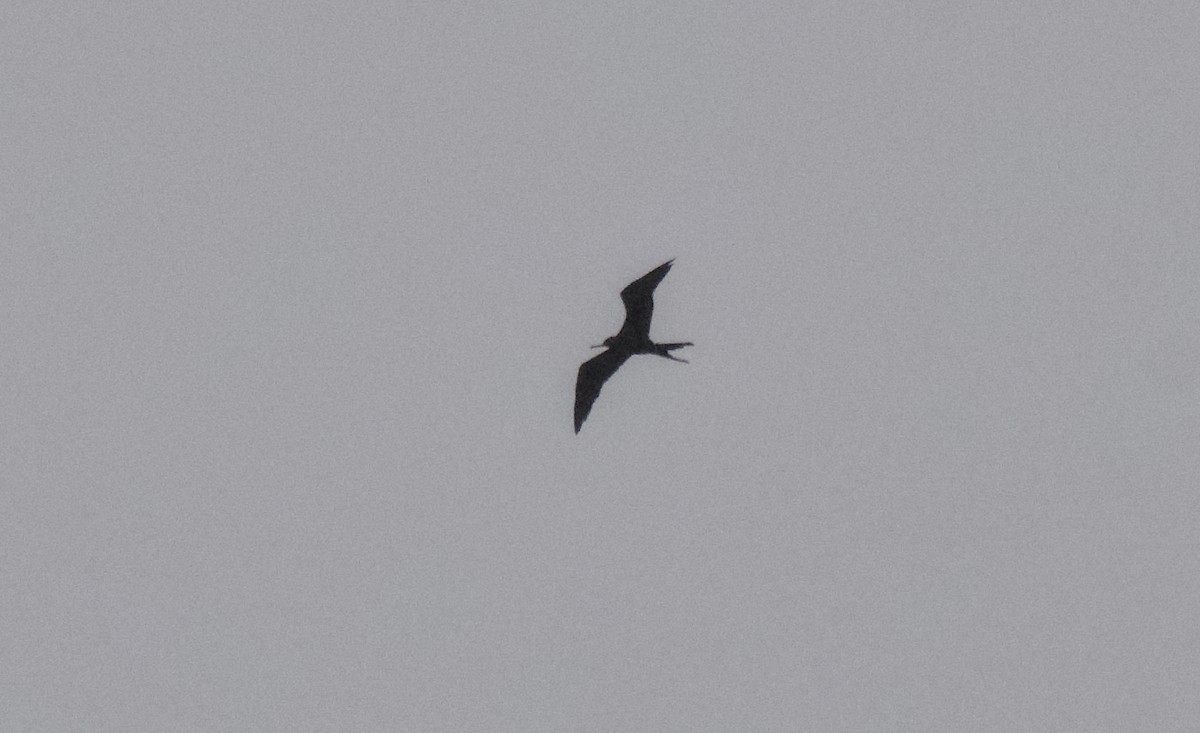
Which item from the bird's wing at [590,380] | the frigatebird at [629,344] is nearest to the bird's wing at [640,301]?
the frigatebird at [629,344]

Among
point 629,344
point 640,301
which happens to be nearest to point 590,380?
point 629,344

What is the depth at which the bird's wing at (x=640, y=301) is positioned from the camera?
2353 cm

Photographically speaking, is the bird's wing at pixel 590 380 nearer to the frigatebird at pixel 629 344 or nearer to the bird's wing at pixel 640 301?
the frigatebird at pixel 629 344

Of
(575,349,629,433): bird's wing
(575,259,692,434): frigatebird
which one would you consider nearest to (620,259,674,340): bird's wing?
(575,259,692,434): frigatebird

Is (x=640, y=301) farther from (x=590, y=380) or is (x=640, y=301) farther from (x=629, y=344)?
(x=590, y=380)

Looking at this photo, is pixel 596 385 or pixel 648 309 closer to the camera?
pixel 648 309

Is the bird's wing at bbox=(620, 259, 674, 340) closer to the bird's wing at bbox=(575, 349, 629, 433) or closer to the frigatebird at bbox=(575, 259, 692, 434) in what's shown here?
the frigatebird at bbox=(575, 259, 692, 434)

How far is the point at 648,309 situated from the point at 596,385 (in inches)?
93.2

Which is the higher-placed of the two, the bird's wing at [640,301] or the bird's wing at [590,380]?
the bird's wing at [640,301]

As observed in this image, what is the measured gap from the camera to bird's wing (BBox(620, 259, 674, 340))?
23.5 metres

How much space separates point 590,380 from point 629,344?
4.89 ft

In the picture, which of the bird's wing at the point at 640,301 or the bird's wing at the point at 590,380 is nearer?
the bird's wing at the point at 640,301

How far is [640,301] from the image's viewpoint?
942 inches

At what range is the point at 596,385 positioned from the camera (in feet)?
85.6
